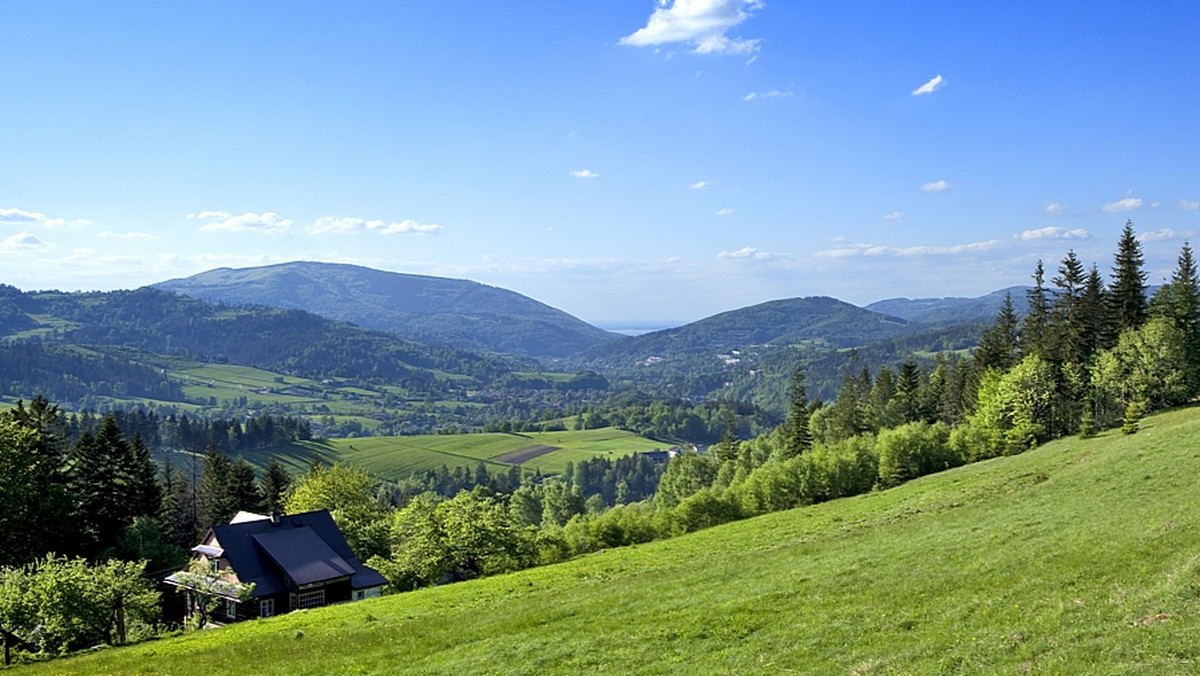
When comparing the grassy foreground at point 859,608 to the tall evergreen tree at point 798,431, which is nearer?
the grassy foreground at point 859,608

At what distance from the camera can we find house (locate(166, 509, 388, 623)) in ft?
173

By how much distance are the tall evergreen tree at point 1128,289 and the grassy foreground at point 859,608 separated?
3649cm

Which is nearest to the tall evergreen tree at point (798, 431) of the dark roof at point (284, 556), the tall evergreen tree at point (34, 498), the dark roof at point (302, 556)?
the dark roof at point (284, 556)

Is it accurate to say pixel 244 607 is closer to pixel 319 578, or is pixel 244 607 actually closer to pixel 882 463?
pixel 319 578

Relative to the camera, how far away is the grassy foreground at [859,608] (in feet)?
58.8

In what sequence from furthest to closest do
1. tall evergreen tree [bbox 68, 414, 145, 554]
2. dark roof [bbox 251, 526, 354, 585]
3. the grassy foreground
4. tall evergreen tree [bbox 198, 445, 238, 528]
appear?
tall evergreen tree [bbox 198, 445, 238, 528] < tall evergreen tree [bbox 68, 414, 145, 554] < dark roof [bbox 251, 526, 354, 585] < the grassy foreground

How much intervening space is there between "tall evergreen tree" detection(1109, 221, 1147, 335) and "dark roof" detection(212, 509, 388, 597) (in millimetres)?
76776

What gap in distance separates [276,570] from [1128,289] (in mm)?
85629

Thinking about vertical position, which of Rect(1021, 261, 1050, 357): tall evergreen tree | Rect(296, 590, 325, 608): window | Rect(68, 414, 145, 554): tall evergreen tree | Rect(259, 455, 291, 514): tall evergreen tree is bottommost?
Rect(296, 590, 325, 608): window

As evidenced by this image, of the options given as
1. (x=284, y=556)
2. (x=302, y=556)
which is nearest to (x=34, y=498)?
(x=284, y=556)

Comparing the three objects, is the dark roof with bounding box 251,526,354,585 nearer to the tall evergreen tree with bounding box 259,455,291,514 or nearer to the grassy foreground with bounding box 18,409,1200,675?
the grassy foreground with bounding box 18,409,1200,675

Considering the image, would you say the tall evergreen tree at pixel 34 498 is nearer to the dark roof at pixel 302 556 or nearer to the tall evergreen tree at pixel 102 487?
the tall evergreen tree at pixel 102 487

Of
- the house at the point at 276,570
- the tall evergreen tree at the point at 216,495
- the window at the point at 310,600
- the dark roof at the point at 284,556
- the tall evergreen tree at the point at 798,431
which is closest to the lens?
the house at the point at 276,570

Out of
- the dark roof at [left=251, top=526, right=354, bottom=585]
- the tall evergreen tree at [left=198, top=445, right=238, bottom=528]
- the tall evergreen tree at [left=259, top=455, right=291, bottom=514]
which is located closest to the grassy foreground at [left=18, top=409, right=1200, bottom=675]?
the dark roof at [left=251, top=526, right=354, bottom=585]
